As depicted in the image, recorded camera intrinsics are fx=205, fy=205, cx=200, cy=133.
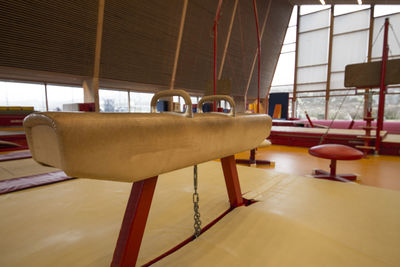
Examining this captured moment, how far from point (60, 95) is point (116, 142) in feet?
23.5

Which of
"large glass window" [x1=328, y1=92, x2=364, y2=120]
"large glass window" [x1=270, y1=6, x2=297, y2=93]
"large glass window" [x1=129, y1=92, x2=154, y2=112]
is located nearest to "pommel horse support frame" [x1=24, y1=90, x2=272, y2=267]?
"large glass window" [x1=129, y1=92, x2=154, y2=112]

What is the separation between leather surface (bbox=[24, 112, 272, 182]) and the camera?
469mm

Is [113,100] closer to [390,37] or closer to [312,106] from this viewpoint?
[312,106]

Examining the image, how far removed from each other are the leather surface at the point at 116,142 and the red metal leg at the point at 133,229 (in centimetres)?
12

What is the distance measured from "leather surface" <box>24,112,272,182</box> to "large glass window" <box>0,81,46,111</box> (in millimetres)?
6663

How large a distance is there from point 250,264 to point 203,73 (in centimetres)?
786

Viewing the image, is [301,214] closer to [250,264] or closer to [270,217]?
[270,217]

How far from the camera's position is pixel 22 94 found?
18.5 feet

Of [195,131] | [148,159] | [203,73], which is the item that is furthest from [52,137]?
[203,73]

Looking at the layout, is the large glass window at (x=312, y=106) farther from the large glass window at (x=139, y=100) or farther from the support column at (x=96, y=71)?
the support column at (x=96, y=71)

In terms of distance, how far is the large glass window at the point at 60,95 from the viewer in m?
6.06

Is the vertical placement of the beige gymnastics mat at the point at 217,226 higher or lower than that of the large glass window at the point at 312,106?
lower

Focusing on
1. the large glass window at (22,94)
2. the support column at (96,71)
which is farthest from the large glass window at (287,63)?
the large glass window at (22,94)

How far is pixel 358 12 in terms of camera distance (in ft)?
30.2
